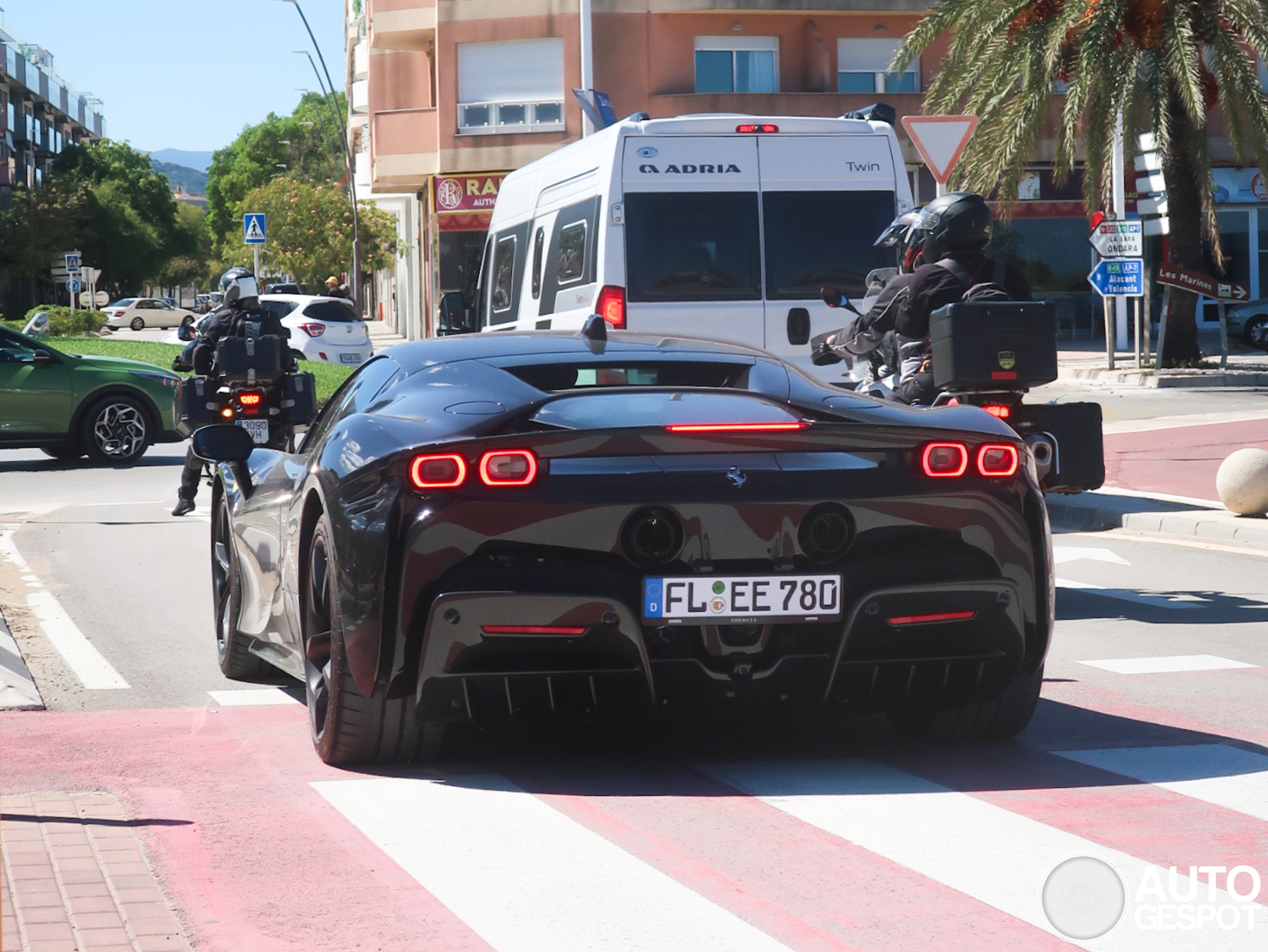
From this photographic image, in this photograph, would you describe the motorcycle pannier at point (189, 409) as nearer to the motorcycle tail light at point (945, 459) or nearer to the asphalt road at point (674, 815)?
the asphalt road at point (674, 815)

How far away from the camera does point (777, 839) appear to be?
464cm

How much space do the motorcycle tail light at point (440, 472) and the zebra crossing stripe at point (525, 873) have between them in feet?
2.86

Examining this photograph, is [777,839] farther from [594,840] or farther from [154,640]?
[154,640]

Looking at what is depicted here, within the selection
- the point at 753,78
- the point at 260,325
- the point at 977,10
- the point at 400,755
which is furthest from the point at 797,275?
the point at 753,78

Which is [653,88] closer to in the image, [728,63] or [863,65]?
[728,63]

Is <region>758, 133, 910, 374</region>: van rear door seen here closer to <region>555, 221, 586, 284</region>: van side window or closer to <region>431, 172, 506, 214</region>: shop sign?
<region>555, 221, 586, 284</region>: van side window

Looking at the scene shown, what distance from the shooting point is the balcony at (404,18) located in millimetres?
43875

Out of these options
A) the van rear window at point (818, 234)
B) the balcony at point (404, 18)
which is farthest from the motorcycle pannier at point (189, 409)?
the balcony at point (404, 18)

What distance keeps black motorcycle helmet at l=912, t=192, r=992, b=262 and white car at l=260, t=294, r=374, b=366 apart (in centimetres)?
2977

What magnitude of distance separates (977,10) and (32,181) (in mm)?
96040

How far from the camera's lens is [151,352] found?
39375 millimetres

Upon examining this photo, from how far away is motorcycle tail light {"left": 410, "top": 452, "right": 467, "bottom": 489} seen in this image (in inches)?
196

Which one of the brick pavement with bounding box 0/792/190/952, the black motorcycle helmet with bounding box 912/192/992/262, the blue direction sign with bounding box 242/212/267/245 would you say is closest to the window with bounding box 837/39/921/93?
the blue direction sign with bounding box 242/212/267/245

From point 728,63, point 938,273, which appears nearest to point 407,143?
point 728,63
